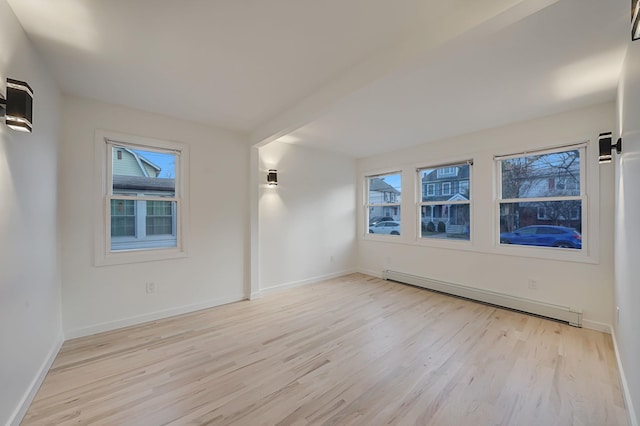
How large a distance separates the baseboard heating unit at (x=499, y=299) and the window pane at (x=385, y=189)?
1.47 meters

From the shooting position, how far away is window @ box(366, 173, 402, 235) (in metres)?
5.11

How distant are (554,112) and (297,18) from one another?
133 inches

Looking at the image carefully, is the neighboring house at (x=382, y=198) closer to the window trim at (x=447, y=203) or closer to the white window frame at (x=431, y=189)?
the window trim at (x=447, y=203)

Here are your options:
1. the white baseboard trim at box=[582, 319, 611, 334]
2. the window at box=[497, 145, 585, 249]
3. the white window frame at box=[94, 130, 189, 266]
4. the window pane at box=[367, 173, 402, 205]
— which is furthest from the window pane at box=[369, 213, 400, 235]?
the white window frame at box=[94, 130, 189, 266]

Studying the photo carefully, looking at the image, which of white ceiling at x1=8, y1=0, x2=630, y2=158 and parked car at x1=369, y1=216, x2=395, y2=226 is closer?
white ceiling at x1=8, y1=0, x2=630, y2=158

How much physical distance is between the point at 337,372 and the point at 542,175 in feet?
11.7

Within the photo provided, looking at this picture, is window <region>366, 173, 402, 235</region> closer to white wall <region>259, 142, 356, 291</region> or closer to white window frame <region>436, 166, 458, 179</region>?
white wall <region>259, 142, 356, 291</region>

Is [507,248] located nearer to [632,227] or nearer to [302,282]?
[632,227]

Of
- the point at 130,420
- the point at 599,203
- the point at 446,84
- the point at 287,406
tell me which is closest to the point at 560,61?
the point at 446,84

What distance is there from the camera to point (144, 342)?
2.67 metres

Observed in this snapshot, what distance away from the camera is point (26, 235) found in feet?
6.07

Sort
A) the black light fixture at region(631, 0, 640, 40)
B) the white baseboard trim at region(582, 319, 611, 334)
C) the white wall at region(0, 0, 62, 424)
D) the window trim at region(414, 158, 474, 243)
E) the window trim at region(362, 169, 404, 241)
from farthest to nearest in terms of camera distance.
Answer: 1. the window trim at region(362, 169, 404, 241)
2. the window trim at region(414, 158, 474, 243)
3. the white baseboard trim at region(582, 319, 611, 334)
4. the white wall at region(0, 0, 62, 424)
5. the black light fixture at region(631, 0, 640, 40)

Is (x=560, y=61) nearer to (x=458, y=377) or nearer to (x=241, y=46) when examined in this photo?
(x=241, y=46)

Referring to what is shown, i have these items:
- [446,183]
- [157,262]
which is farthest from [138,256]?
[446,183]
